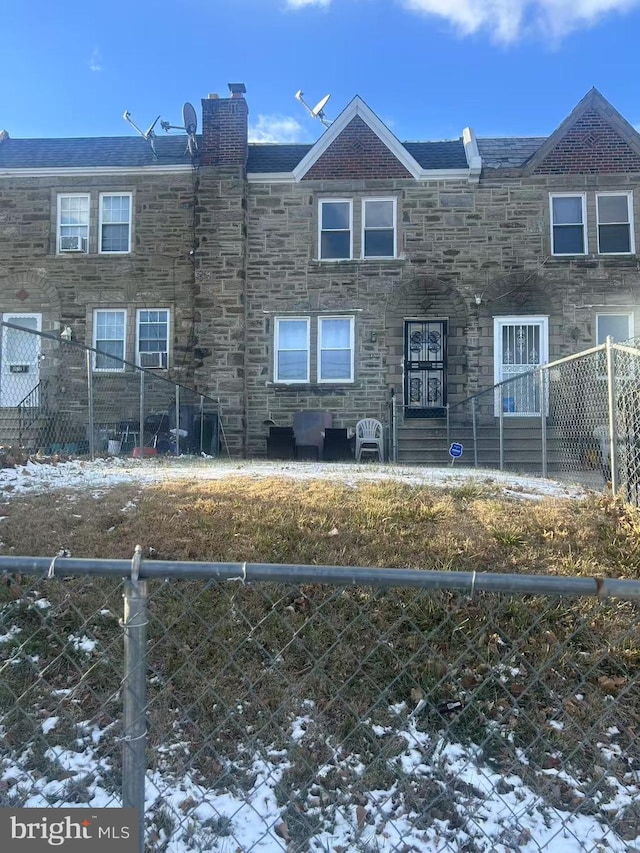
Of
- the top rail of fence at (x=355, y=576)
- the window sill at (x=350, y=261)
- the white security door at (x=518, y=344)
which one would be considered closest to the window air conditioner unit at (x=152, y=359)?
the window sill at (x=350, y=261)

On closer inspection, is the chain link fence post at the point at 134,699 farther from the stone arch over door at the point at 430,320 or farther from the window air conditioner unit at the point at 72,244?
the window air conditioner unit at the point at 72,244

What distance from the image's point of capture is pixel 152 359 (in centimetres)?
1625

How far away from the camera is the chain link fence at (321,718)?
278 centimetres

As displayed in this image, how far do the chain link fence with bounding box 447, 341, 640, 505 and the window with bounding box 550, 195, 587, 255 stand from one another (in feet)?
12.1

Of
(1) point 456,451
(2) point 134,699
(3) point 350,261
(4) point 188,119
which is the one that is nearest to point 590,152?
(3) point 350,261

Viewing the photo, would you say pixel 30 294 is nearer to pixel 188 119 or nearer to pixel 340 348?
pixel 188 119

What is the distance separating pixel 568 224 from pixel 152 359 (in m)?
10.9

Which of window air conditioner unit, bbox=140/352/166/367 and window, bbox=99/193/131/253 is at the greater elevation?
window, bbox=99/193/131/253

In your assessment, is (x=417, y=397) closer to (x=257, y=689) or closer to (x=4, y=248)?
(x=4, y=248)

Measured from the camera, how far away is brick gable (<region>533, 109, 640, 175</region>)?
622 inches

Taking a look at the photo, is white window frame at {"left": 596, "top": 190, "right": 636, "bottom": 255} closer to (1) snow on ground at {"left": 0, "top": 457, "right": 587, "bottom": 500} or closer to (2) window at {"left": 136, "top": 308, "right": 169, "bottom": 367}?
(1) snow on ground at {"left": 0, "top": 457, "right": 587, "bottom": 500}

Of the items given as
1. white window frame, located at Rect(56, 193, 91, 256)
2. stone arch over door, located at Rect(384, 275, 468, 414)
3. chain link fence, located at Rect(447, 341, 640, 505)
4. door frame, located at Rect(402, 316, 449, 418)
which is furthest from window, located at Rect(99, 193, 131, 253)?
chain link fence, located at Rect(447, 341, 640, 505)

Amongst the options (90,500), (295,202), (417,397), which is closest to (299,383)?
(417,397)

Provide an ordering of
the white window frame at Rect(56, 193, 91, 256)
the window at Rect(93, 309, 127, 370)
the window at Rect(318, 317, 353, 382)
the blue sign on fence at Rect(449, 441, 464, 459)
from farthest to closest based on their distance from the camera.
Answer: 1. the white window frame at Rect(56, 193, 91, 256)
2. the window at Rect(93, 309, 127, 370)
3. the window at Rect(318, 317, 353, 382)
4. the blue sign on fence at Rect(449, 441, 464, 459)
